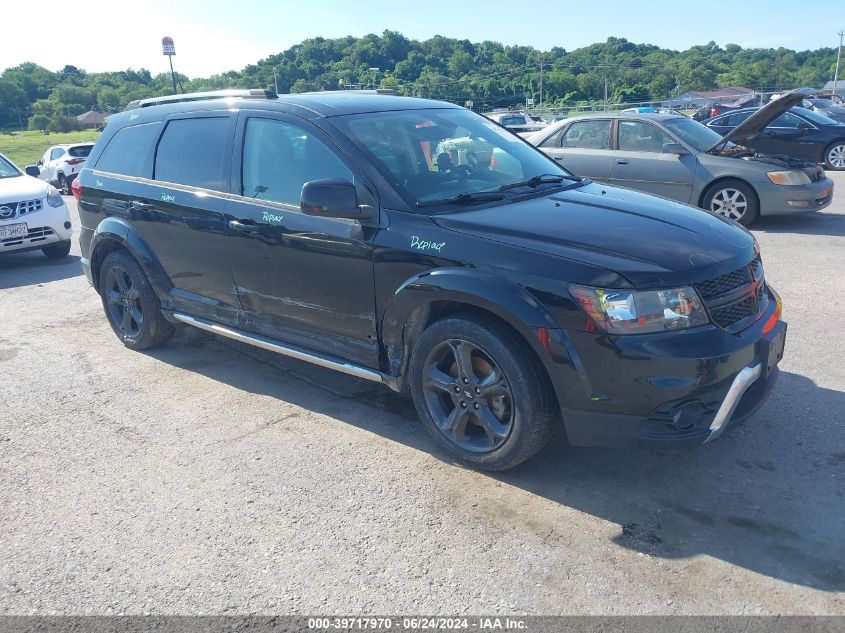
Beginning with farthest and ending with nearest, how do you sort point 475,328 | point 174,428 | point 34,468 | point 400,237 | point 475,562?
point 174,428 → point 34,468 → point 400,237 → point 475,328 → point 475,562

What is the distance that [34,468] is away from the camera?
4.01 meters

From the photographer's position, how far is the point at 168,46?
32.7m

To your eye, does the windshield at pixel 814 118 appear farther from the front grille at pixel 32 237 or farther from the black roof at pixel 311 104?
the front grille at pixel 32 237

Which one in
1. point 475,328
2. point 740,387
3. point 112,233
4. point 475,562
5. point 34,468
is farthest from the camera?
point 112,233

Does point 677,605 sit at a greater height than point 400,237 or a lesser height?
lesser

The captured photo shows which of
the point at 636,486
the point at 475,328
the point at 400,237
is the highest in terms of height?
the point at 400,237

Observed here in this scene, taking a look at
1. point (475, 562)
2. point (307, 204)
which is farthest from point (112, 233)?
→ point (475, 562)

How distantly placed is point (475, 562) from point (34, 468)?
2.54 metres

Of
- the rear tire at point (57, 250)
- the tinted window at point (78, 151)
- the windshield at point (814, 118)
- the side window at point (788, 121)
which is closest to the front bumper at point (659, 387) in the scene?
the rear tire at point (57, 250)

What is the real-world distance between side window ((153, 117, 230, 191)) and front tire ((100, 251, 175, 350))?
808 mm

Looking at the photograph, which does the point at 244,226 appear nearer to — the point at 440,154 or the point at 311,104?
the point at 311,104

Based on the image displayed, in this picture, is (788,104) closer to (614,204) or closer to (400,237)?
(614,204)

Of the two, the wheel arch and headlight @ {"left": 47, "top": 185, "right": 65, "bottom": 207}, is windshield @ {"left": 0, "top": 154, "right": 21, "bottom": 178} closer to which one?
headlight @ {"left": 47, "top": 185, "right": 65, "bottom": 207}

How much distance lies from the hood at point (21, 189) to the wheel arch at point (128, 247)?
13.7 feet
